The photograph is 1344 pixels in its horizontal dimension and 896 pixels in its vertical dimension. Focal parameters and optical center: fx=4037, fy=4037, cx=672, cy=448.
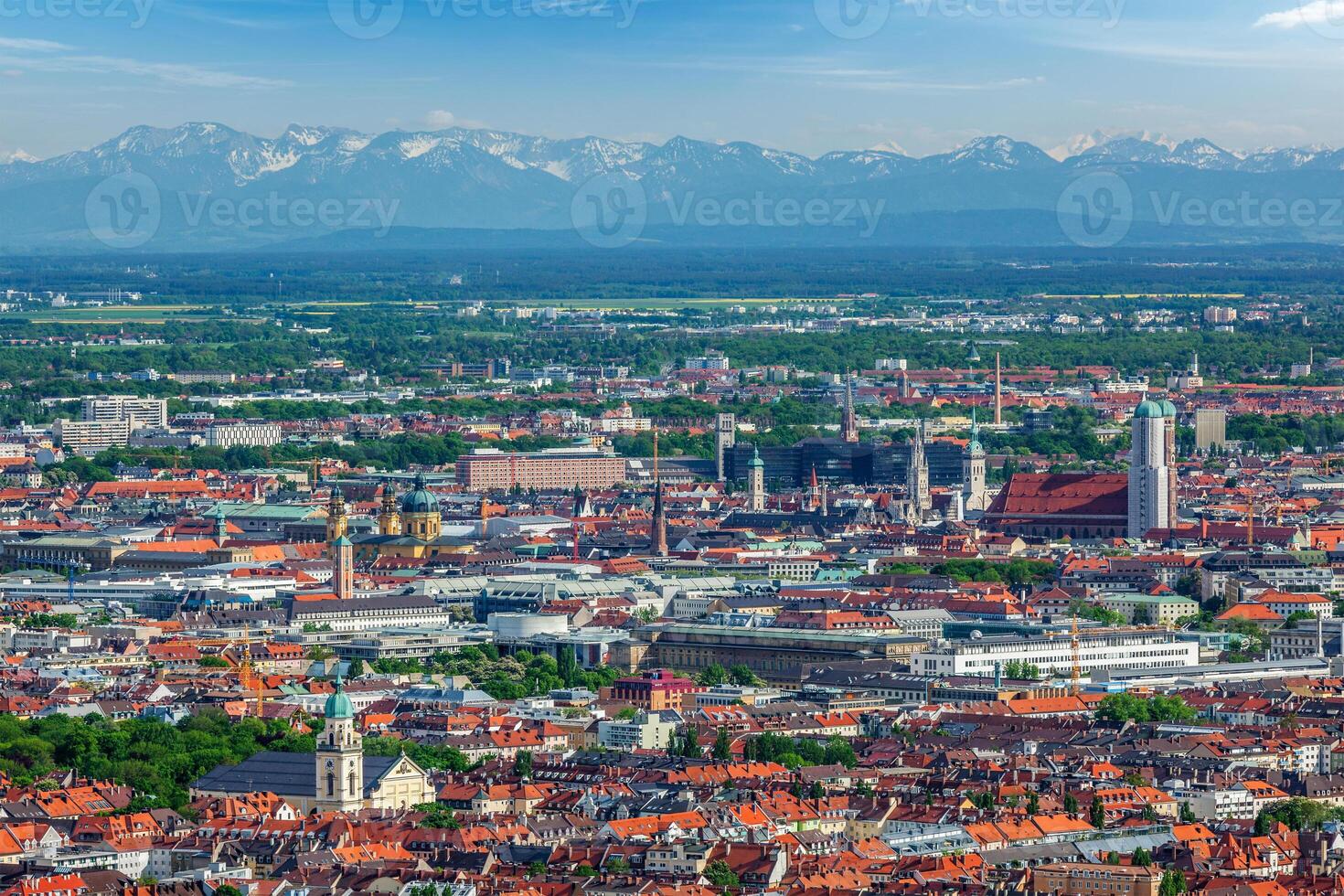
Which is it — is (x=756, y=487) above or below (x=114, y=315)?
above

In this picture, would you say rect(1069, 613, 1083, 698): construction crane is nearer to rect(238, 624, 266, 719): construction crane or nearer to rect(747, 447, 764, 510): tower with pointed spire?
Result: rect(238, 624, 266, 719): construction crane

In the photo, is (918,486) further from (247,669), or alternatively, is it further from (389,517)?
(247,669)

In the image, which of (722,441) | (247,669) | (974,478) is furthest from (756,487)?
(247,669)

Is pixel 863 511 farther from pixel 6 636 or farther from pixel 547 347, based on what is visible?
pixel 547 347

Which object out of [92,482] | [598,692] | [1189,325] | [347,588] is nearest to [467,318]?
[1189,325]

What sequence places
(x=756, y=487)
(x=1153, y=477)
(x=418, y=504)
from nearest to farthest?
(x=418, y=504), (x=1153, y=477), (x=756, y=487)

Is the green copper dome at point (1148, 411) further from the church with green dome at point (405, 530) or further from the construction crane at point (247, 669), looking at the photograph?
the construction crane at point (247, 669)
